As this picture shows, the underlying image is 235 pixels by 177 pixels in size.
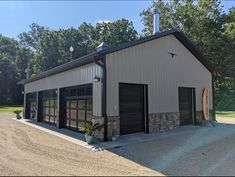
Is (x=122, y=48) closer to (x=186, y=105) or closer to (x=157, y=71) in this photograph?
(x=157, y=71)

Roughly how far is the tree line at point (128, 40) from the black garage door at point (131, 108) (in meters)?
14.0

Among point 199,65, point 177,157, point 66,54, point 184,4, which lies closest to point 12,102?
point 66,54

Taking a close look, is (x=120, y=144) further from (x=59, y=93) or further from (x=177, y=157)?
(x=59, y=93)

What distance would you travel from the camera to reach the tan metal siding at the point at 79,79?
32.7 ft

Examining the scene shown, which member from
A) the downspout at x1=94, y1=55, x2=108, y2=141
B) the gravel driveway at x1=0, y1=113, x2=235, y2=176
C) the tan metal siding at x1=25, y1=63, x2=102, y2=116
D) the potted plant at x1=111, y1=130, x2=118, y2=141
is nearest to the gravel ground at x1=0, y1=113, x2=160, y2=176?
the gravel driveway at x1=0, y1=113, x2=235, y2=176

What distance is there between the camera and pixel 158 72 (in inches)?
481

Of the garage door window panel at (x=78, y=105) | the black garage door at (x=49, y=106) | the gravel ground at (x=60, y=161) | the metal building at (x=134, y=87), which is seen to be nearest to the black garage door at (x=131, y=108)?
the metal building at (x=134, y=87)

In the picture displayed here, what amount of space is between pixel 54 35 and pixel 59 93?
38.1m

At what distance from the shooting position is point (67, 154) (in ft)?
25.2

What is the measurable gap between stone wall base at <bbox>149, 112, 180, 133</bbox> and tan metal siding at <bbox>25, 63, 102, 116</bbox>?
9.93 ft

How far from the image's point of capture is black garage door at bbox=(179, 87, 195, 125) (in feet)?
45.8

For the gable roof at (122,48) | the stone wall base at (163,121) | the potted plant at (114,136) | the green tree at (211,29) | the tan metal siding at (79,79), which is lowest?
the potted plant at (114,136)

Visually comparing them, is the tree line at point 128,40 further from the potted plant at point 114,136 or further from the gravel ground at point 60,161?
the gravel ground at point 60,161

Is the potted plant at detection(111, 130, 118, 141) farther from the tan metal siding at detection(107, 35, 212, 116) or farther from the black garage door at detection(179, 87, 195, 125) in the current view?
the black garage door at detection(179, 87, 195, 125)
